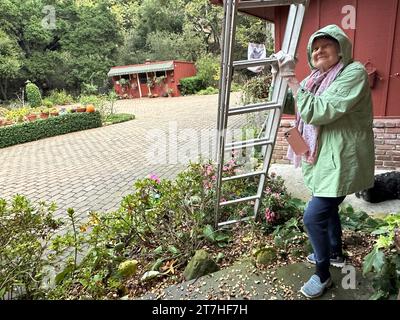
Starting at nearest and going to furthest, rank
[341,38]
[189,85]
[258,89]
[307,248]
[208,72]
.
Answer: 1. [341,38]
2. [307,248]
3. [258,89]
4. [189,85]
5. [208,72]

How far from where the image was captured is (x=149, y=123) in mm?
11734

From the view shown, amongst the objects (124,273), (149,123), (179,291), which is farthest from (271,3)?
(149,123)

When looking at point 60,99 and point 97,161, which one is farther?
point 60,99

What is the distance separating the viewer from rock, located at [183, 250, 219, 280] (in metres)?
2.34

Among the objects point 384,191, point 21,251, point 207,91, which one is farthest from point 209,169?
point 207,91

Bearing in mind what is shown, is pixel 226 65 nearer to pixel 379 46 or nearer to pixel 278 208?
pixel 278 208

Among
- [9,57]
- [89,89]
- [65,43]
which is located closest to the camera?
[9,57]

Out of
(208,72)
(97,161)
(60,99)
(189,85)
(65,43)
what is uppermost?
(65,43)

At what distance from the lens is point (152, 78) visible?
77.0 feet

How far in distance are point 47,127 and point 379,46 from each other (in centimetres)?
1019

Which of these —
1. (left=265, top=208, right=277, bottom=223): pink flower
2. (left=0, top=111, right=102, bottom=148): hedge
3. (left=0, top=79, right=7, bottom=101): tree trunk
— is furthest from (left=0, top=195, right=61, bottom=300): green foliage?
(left=0, top=79, right=7, bottom=101): tree trunk

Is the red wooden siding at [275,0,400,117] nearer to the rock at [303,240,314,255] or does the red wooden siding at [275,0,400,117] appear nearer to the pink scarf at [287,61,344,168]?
the rock at [303,240,314,255]

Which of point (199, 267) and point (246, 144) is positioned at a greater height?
point (246, 144)
